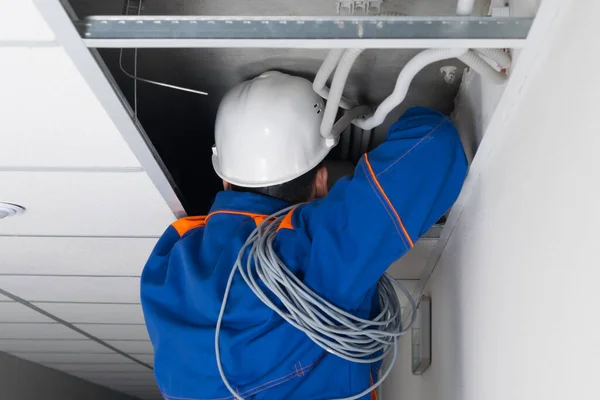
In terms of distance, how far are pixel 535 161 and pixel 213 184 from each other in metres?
1.39

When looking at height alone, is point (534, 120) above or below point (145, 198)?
above

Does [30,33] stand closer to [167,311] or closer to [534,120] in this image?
[167,311]

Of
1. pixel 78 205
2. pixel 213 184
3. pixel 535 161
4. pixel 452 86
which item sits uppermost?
pixel 535 161

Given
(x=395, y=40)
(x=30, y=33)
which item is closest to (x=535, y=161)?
(x=395, y=40)

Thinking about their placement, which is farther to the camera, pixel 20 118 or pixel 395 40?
pixel 20 118

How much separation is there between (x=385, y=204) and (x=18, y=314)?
7.98 feet

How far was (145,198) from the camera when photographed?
173 centimetres

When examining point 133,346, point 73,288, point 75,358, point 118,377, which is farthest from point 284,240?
point 118,377

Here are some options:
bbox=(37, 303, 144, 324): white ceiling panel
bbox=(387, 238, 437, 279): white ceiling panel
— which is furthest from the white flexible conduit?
bbox=(37, 303, 144, 324): white ceiling panel

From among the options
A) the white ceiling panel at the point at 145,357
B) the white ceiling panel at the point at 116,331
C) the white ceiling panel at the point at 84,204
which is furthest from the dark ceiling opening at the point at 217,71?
the white ceiling panel at the point at 145,357

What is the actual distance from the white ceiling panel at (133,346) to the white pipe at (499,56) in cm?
299

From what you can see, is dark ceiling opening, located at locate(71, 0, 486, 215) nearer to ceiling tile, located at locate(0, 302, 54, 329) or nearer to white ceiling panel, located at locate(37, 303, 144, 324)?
white ceiling panel, located at locate(37, 303, 144, 324)

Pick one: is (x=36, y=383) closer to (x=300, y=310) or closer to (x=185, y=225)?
(x=185, y=225)

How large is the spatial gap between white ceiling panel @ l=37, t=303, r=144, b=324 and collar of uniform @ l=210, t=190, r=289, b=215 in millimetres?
1449
